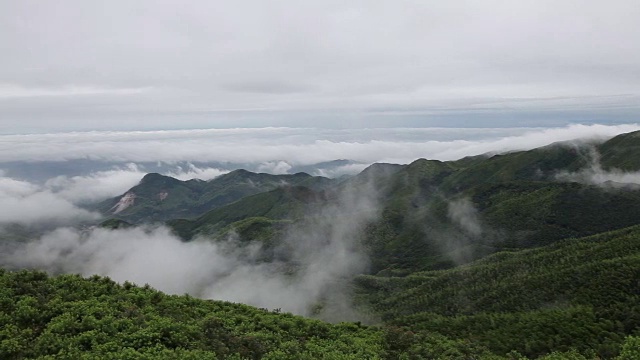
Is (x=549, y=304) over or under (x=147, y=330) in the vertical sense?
under

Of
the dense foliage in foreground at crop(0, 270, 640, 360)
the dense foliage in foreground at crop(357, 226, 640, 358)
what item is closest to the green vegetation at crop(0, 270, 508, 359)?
the dense foliage in foreground at crop(0, 270, 640, 360)

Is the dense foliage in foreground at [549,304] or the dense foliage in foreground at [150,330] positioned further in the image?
the dense foliage in foreground at [549,304]

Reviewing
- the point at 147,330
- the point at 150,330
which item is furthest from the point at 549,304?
the point at 147,330

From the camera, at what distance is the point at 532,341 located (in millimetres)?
89250

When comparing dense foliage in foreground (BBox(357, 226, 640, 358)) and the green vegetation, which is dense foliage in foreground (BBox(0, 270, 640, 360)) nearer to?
the green vegetation

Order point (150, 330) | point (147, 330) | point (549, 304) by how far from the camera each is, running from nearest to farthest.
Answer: point (147, 330) < point (150, 330) < point (549, 304)

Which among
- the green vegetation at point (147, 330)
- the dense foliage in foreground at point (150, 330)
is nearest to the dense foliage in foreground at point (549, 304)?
the dense foliage in foreground at point (150, 330)

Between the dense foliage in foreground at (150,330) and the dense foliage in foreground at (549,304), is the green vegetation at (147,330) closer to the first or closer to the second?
the dense foliage in foreground at (150,330)

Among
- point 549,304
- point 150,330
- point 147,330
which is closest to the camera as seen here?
point 147,330

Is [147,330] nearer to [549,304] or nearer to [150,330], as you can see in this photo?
[150,330]

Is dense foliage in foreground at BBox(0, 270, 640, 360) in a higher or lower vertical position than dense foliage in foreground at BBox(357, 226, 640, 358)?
higher

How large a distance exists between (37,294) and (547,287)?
500 feet

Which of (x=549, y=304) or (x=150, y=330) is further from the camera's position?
(x=549, y=304)

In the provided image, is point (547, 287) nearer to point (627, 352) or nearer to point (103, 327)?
point (627, 352)
